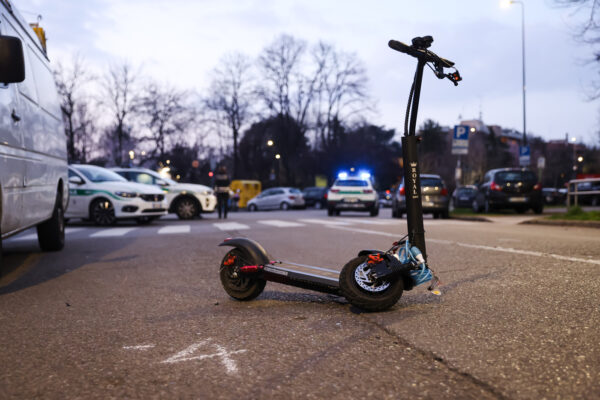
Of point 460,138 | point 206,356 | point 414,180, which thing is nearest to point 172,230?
point 414,180

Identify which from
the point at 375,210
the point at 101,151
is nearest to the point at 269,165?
the point at 101,151

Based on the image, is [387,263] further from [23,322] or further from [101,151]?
[101,151]

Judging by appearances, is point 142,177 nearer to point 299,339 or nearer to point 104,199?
point 104,199

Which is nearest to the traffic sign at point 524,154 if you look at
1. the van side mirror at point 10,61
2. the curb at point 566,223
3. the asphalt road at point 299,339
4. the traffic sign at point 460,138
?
the traffic sign at point 460,138

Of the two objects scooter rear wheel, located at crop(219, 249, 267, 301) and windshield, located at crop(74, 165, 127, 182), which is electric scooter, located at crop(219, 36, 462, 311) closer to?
scooter rear wheel, located at crop(219, 249, 267, 301)

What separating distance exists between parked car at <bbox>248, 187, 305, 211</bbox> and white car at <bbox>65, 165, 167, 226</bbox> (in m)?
22.3

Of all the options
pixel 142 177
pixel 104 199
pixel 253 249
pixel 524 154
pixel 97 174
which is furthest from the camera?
pixel 524 154

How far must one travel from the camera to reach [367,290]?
12.1 ft

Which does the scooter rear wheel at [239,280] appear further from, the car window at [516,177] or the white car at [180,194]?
the car window at [516,177]

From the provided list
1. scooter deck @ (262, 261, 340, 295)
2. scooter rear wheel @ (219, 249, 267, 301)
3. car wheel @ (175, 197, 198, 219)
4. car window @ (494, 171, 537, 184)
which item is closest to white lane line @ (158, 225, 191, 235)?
car wheel @ (175, 197, 198, 219)

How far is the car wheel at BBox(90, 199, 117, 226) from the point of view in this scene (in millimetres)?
15211

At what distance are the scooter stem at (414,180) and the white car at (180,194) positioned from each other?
1554cm

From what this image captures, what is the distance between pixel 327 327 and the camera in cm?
340

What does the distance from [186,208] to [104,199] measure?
13.5 feet
